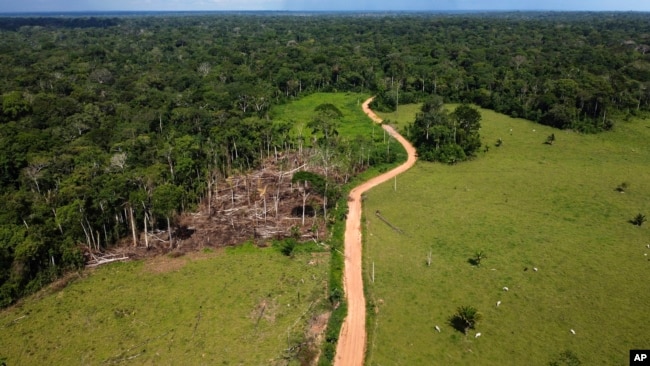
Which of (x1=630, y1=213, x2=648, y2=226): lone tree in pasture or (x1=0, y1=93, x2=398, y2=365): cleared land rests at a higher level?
(x1=630, y1=213, x2=648, y2=226): lone tree in pasture

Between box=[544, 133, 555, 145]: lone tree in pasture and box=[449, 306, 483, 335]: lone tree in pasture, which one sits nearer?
box=[449, 306, 483, 335]: lone tree in pasture

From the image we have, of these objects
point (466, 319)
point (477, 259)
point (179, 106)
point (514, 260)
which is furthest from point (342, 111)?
point (466, 319)

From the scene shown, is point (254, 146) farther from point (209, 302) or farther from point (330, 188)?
point (209, 302)

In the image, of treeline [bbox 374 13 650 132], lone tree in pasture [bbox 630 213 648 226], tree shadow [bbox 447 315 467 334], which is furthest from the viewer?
treeline [bbox 374 13 650 132]

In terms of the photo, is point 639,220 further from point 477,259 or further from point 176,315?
point 176,315

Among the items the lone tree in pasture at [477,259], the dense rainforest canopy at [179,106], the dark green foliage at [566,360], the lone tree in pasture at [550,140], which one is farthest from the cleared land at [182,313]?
the lone tree in pasture at [550,140]

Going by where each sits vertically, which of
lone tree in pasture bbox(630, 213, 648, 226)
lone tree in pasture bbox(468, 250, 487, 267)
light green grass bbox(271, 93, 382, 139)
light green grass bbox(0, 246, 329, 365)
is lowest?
light green grass bbox(0, 246, 329, 365)

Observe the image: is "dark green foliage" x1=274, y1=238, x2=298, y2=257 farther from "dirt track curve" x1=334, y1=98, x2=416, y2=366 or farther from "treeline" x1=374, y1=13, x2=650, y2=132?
"treeline" x1=374, y1=13, x2=650, y2=132

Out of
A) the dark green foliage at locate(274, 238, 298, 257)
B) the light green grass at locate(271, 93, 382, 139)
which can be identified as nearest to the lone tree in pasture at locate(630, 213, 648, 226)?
the dark green foliage at locate(274, 238, 298, 257)
